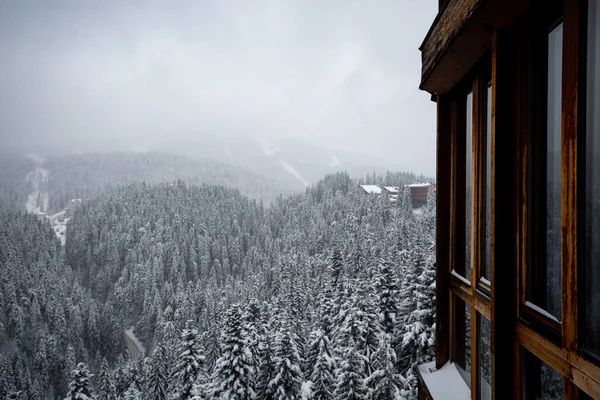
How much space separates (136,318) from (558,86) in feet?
321

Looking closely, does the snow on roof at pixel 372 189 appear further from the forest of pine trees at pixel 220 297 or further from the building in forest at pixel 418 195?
the building in forest at pixel 418 195

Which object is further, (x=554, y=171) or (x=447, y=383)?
(x=447, y=383)

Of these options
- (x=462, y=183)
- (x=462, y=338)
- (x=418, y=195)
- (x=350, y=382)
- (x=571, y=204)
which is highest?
(x=462, y=183)

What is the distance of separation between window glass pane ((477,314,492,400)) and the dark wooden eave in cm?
272

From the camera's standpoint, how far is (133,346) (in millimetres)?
73562

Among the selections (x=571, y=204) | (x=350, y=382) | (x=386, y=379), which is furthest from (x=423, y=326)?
(x=571, y=204)

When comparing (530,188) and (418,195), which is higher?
(530,188)

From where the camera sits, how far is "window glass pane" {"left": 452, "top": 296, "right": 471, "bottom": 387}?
171 inches

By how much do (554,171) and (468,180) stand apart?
6.51 ft

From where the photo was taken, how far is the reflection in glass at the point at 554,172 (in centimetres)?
226

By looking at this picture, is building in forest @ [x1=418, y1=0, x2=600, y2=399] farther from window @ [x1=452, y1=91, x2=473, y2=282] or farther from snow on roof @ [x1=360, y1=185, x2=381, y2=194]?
snow on roof @ [x1=360, y1=185, x2=381, y2=194]

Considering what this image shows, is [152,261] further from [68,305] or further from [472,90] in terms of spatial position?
[472,90]

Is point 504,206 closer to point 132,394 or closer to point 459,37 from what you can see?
point 459,37

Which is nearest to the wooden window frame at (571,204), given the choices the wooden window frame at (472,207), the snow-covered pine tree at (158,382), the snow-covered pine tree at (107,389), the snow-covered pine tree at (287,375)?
the wooden window frame at (472,207)
